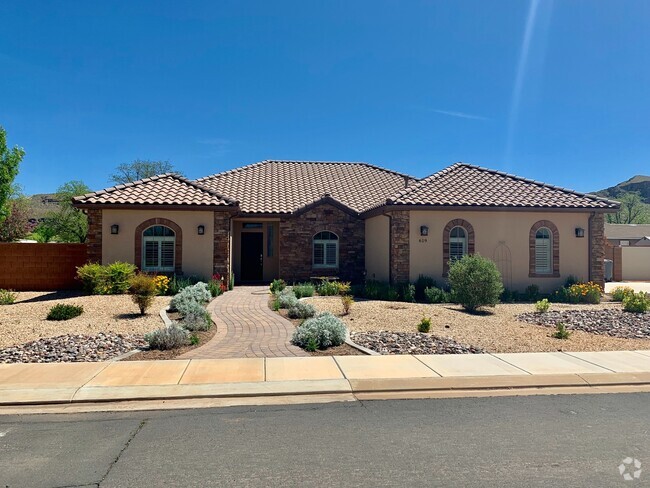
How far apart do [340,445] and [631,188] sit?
149170 mm

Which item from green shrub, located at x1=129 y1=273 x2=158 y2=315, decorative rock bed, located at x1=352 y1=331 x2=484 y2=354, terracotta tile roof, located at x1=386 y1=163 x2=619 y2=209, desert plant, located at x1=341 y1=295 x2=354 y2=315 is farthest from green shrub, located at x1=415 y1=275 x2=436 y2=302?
green shrub, located at x1=129 y1=273 x2=158 y2=315

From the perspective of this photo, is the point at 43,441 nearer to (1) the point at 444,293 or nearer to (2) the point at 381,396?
(2) the point at 381,396

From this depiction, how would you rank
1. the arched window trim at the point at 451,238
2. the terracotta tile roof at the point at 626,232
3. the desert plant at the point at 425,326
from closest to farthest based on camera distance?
the desert plant at the point at 425,326 → the arched window trim at the point at 451,238 → the terracotta tile roof at the point at 626,232

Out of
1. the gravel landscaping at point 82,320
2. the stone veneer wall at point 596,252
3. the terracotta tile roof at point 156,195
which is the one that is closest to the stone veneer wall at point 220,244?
the terracotta tile roof at point 156,195

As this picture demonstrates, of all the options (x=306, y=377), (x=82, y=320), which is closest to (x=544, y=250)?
(x=306, y=377)

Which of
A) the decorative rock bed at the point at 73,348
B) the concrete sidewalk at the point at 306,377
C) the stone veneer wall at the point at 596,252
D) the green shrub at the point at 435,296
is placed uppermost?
the stone veneer wall at the point at 596,252

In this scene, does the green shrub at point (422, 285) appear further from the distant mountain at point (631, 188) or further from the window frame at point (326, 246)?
the distant mountain at point (631, 188)

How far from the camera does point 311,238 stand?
21.3 meters

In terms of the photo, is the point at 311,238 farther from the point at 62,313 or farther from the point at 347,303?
the point at 62,313

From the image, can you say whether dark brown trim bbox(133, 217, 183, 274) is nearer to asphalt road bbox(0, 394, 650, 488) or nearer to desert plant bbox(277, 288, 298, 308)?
desert plant bbox(277, 288, 298, 308)

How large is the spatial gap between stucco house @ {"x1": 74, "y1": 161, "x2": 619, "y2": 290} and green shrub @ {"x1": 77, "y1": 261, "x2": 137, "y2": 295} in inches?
71.5

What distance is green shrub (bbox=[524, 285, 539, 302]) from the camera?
57.8 ft

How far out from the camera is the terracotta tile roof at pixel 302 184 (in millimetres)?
22156

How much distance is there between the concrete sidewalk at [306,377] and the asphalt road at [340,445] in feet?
1.83
